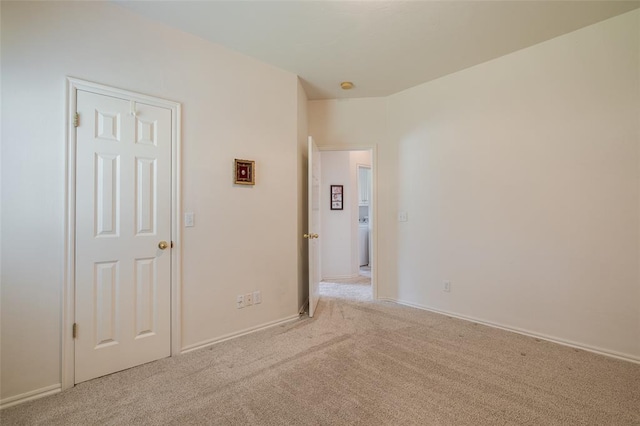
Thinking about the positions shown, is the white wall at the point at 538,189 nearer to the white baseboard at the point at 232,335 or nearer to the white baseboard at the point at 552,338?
the white baseboard at the point at 552,338

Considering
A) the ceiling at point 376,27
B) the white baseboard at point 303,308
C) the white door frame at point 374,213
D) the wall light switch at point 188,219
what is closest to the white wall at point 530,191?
the white door frame at point 374,213

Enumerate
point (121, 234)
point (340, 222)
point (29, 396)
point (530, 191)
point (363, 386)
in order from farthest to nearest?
point (340, 222)
point (530, 191)
point (121, 234)
point (363, 386)
point (29, 396)

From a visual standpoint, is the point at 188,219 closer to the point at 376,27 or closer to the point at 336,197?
the point at 376,27

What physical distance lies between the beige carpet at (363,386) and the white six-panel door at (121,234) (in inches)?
8.6

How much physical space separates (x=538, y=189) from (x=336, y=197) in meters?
2.95

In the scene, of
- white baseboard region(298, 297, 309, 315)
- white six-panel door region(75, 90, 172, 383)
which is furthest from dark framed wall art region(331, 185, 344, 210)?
white six-panel door region(75, 90, 172, 383)

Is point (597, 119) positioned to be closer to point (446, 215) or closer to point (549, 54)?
point (549, 54)

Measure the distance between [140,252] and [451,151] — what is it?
305 centimetres

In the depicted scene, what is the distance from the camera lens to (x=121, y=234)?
2020 millimetres

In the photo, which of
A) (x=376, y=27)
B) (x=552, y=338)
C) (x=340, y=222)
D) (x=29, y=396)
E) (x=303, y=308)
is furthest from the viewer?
(x=340, y=222)

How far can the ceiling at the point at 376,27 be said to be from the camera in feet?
6.68

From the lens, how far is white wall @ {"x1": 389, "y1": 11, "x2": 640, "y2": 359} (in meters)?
2.18

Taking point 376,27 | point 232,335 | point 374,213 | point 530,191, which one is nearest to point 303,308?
point 232,335

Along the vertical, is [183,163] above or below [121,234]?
above
